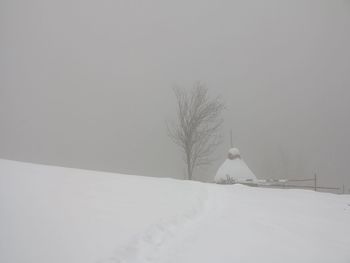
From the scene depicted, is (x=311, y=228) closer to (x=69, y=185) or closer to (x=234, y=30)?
(x=69, y=185)

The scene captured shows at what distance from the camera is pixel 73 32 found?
13.4 m

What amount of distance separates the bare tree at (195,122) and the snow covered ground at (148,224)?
28.8 ft

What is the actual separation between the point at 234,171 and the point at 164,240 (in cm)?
866

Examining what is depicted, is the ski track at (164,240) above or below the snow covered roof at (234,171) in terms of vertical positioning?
below

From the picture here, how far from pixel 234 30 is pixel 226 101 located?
2.94 m

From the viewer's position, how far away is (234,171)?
1188cm

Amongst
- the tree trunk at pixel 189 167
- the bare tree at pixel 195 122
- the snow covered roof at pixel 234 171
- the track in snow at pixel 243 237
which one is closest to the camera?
the track in snow at pixel 243 237

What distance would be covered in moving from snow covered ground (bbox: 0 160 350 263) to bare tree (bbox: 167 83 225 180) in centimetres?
877

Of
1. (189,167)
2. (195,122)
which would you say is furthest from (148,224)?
(195,122)

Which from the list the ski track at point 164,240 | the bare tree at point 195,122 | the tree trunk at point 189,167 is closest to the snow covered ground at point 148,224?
the ski track at point 164,240

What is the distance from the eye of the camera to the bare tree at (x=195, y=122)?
14745mm

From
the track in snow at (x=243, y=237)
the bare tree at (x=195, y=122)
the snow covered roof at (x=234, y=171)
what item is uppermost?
the bare tree at (x=195, y=122)

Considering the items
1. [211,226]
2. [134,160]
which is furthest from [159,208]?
[134,160]

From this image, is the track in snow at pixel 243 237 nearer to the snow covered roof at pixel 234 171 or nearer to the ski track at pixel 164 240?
the ski track at pixel 164 240
